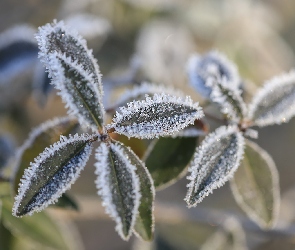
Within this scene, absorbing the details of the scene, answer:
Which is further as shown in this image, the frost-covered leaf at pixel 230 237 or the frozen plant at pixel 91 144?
the frost-covered leaf at pixel 230 237

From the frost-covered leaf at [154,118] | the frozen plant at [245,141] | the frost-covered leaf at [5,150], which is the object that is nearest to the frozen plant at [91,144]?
the frost-covered leaf at [154,118]

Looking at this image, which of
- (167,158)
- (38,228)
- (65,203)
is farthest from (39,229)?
(167,158)

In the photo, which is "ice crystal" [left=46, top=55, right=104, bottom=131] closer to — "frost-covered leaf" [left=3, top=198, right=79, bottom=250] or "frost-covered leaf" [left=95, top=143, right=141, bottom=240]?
"frost-covered leaf" [left=95, top=143, right=141, bottom=240]

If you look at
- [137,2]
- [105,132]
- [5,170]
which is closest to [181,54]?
[137,2]

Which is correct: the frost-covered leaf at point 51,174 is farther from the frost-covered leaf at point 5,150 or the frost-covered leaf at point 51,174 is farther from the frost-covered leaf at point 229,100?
the frost-covered leaf at point 5,150

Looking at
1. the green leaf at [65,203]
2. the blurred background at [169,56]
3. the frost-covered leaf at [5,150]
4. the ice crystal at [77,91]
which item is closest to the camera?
the ice crystal at [77,91]

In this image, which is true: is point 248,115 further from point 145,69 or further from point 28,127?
Answer: point 28,127

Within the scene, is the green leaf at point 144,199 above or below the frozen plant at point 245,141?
below
